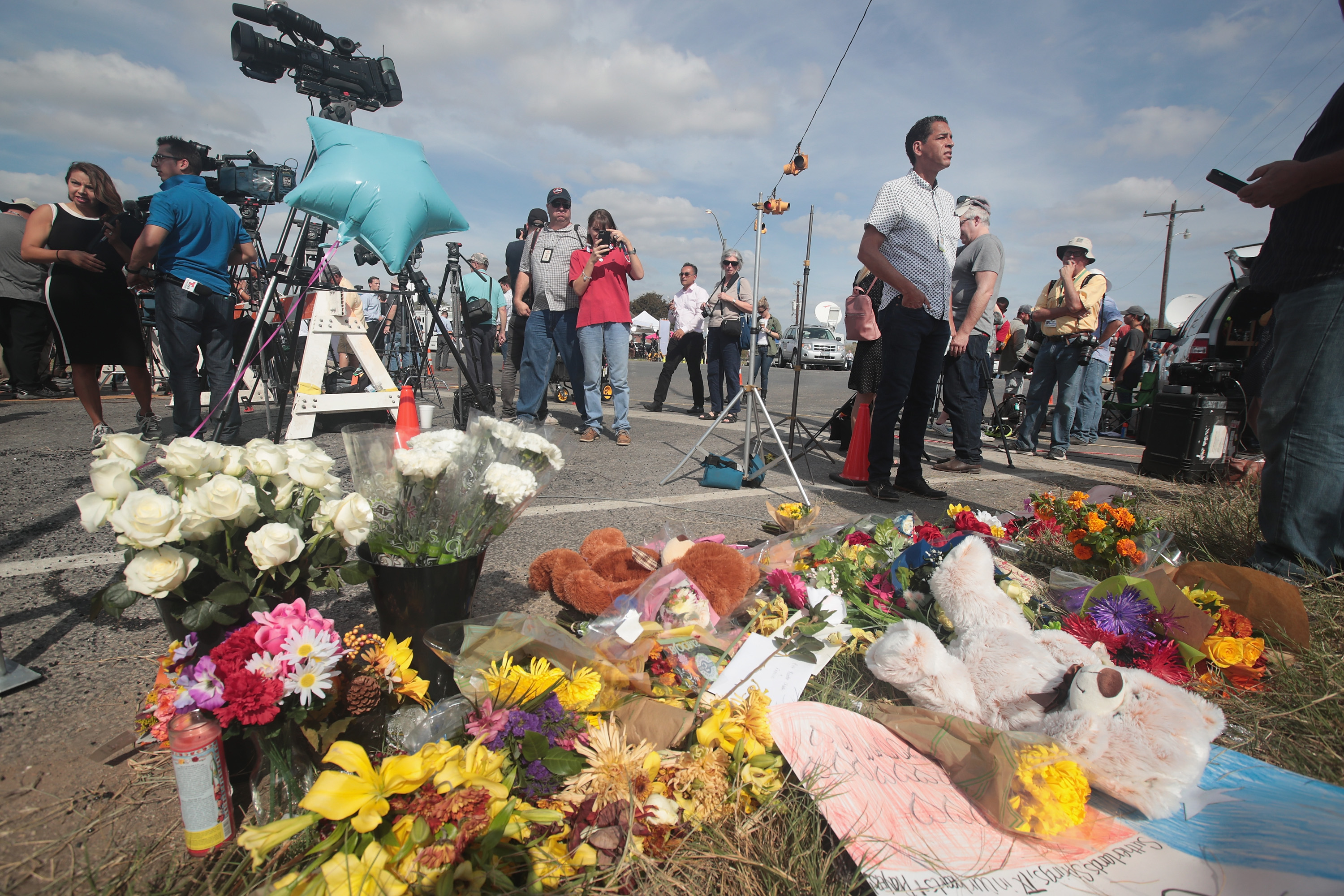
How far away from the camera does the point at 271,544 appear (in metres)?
1.06

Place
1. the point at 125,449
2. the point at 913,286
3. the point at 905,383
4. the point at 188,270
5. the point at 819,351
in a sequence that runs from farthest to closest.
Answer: the point at 819,351, the point at 188,270, the point at 905,383, the point at 913,286, the point at 125,449

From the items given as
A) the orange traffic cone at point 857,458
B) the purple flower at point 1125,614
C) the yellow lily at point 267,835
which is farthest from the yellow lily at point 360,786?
the orange traffic cone at point 857,458

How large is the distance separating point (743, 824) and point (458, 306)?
278 inches

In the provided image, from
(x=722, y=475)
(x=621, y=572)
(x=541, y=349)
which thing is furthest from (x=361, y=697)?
(x=541, y=349)

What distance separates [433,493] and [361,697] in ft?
1.54

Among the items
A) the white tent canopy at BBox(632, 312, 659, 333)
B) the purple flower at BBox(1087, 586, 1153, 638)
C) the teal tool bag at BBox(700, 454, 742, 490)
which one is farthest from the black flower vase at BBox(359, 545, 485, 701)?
the white tent canopy at BBox(632, 312, 659, 333)

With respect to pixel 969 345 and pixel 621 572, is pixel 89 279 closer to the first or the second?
pixel 621 572

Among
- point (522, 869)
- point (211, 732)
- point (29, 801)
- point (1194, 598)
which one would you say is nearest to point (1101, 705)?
point (1194, 598)

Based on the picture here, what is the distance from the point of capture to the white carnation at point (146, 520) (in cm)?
97

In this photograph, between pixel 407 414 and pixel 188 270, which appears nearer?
pixel 407 414

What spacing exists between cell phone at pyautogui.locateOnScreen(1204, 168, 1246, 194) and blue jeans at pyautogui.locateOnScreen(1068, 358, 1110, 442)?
4386 millimetres

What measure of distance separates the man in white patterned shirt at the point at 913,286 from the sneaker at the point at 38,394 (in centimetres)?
919

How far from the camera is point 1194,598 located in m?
1.83

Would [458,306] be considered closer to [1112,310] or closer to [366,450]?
[366,450]
